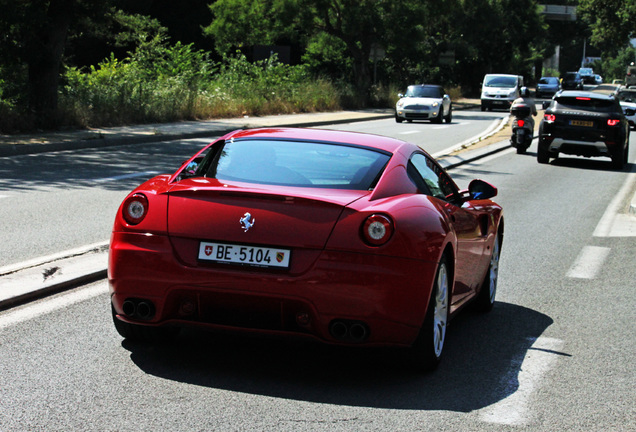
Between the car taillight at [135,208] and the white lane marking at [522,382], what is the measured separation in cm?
197

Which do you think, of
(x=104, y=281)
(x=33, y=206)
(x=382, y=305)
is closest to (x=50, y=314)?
(x=104, y=281)

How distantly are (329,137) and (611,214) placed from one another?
879 cm

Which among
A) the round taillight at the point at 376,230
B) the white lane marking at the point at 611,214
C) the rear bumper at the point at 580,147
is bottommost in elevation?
the white lane marking at the point at 611,214

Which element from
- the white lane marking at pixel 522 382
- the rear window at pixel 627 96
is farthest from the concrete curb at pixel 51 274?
the rear window at pixel 627 96

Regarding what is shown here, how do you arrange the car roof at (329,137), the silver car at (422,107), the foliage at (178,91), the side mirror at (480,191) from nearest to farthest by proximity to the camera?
the car roof at (329,137)
the side mirror at (480,191)
the foliage at (178,91)
the silver car at (422,107)

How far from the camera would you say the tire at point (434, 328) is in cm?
509

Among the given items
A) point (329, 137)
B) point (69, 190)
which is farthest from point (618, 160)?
point (329, 137)

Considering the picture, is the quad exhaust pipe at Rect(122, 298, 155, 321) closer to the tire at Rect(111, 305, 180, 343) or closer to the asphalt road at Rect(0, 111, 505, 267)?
the tire at Rect(111, 305, 180, 343)

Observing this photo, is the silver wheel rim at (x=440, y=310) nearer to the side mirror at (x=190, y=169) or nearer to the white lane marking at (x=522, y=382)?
the white lane marking at (x=522, y=382)

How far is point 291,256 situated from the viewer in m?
4.81

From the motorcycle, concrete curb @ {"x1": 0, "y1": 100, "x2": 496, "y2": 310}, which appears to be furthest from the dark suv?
concrete curb @ {"x1": 0, "y1": 100, "x2": 496, "y2": 310}

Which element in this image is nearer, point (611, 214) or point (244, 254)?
point (244, 254)

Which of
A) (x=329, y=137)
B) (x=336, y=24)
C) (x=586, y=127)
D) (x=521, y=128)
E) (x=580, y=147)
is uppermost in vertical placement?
(x=336, y=24)

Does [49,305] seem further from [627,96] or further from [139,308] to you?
[627,96]
